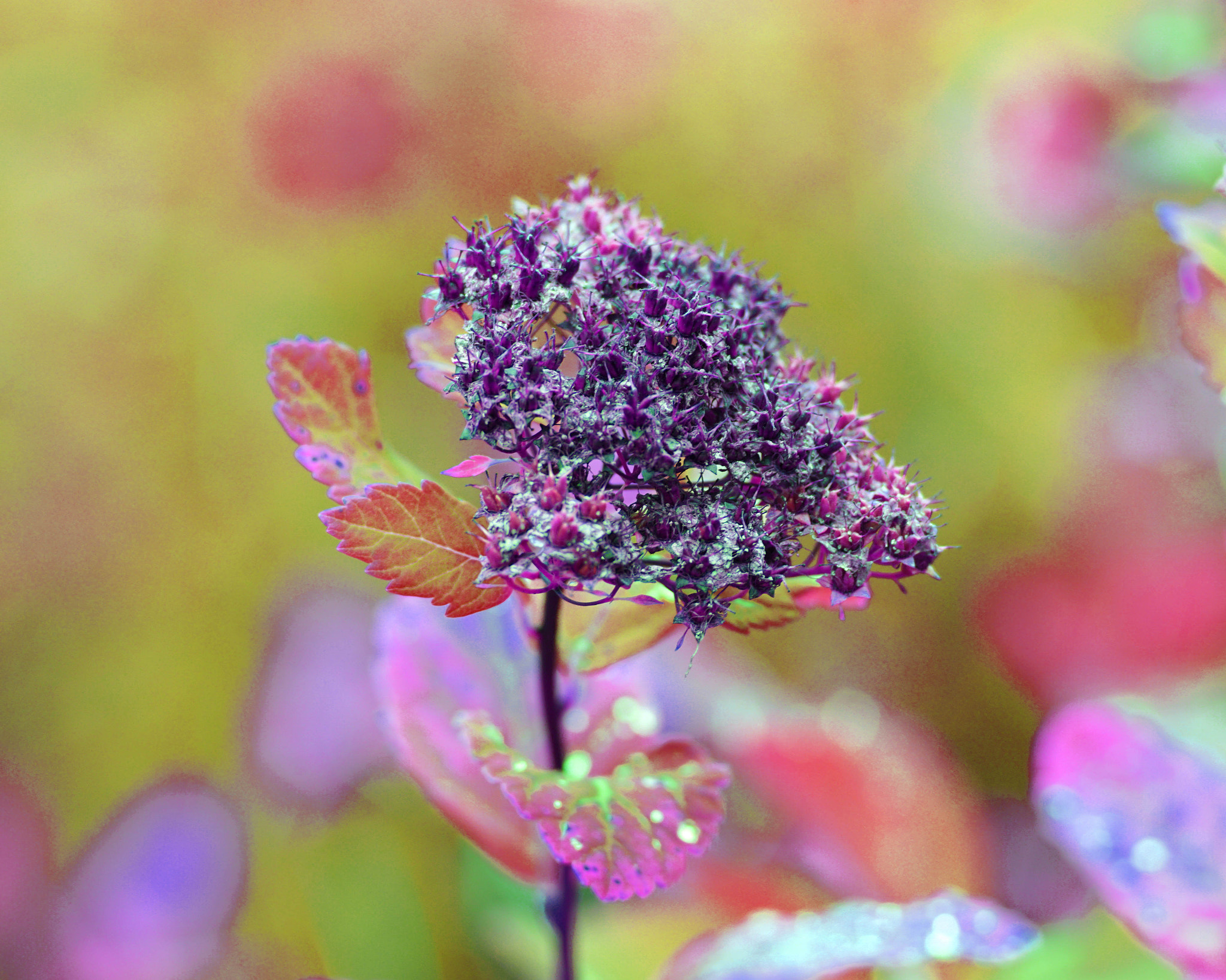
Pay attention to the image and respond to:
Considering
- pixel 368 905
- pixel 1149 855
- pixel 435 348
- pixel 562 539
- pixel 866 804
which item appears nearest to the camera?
pixel 562 539

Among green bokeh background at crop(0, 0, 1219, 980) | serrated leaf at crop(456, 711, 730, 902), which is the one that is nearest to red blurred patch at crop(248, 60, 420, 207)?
green bokeh background at crop(0, 0, 1219, 980)

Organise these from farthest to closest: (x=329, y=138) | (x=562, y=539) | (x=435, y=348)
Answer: (x=329, y=138) → (x=435, y=348) → (x=562, y=539)

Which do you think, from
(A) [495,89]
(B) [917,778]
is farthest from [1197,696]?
(A) [495,89]

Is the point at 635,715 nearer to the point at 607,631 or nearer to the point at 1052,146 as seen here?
the point at 607,631

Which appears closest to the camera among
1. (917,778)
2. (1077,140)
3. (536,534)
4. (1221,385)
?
(536,534)

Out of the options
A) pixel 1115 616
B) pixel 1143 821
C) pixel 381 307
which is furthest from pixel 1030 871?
pixel 381 307

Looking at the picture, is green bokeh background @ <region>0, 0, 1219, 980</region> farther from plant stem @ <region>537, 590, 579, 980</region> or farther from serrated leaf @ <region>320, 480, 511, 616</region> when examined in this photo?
serrated leaf @ <region>320, 480, 511, 616</region>

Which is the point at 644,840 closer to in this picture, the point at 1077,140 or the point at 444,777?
the point at 444,777
